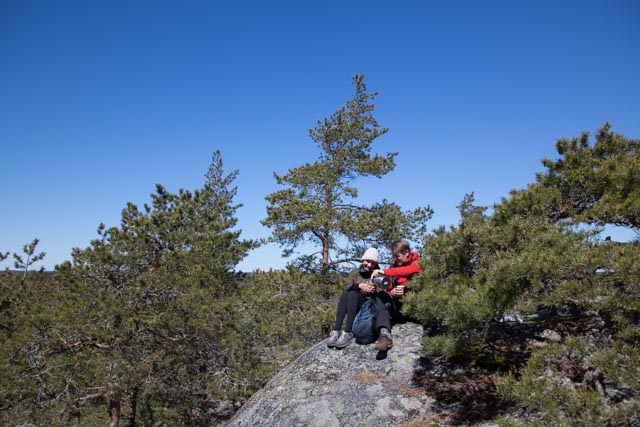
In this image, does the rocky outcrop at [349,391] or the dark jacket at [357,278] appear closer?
the rocky outcrop at [349,391]

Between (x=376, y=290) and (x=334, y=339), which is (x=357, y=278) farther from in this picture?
(x=334, y=339)

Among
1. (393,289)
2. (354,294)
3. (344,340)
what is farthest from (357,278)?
(344,340)

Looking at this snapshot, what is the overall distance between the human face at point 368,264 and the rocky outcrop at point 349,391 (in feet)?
3.83

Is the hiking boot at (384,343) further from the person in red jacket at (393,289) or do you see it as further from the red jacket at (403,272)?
the red jacket at (403,272)

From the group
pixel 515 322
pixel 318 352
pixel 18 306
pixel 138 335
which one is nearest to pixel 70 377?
pixel 138 335

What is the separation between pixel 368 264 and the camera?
18.9ft

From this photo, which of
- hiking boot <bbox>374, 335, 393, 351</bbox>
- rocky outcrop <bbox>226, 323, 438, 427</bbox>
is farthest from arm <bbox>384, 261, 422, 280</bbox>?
rocky outcrop <bbox>226, 323, 438, 427</bbox>

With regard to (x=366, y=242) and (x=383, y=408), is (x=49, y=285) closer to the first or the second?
(x=366, y=242)

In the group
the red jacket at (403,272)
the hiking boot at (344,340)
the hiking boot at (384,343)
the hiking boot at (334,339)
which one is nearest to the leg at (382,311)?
the hiking boot at (384,343)

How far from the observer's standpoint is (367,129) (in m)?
15.3

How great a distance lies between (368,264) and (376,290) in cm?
41

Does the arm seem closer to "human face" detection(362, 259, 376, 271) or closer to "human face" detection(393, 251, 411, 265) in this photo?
"human face" detection(393, 251, 411, 265)

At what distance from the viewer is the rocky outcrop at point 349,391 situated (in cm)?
455

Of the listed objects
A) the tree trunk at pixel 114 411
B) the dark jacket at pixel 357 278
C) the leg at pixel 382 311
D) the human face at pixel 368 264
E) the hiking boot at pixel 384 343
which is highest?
the human face at pixel 368 264
